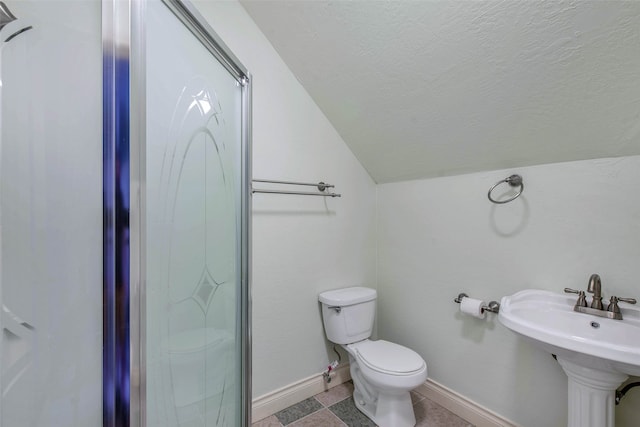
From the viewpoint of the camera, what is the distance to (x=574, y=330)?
1.11 metres

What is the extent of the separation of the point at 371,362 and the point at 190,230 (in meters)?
1.22

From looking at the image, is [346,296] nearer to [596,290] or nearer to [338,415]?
[338,415]

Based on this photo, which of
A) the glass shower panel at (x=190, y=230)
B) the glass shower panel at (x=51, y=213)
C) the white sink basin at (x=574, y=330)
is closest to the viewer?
the glass shower panel at (x=51, y=213)

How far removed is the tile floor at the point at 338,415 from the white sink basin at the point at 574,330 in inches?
32.6

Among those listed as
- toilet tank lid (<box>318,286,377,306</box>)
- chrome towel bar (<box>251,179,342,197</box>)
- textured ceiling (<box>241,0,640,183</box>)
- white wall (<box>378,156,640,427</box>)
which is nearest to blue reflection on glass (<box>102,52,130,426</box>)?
chrome towel bar (<box>251,179,342,197</box>)

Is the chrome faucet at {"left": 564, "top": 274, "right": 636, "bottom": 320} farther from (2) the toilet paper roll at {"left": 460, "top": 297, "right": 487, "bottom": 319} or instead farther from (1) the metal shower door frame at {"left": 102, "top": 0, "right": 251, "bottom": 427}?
(1) the metal shower door frame at {"left": 102, "top": 0, "right": 251, "bottom": 427}

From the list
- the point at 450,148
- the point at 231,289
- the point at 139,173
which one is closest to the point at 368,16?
the point at 450,148

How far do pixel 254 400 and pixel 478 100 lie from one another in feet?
6.50

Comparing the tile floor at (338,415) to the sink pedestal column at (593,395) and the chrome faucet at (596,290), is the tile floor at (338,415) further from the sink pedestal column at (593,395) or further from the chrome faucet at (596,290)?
the chrome faucet at (596,290)

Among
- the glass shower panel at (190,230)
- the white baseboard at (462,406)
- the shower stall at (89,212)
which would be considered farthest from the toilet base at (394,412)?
the shower stall at (89,212)

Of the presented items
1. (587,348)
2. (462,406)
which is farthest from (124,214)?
(462,406)

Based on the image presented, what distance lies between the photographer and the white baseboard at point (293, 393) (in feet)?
5.11

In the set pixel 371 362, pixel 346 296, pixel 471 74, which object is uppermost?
pixel 471 74

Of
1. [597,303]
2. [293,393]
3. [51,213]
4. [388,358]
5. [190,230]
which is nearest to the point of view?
[51,213]
